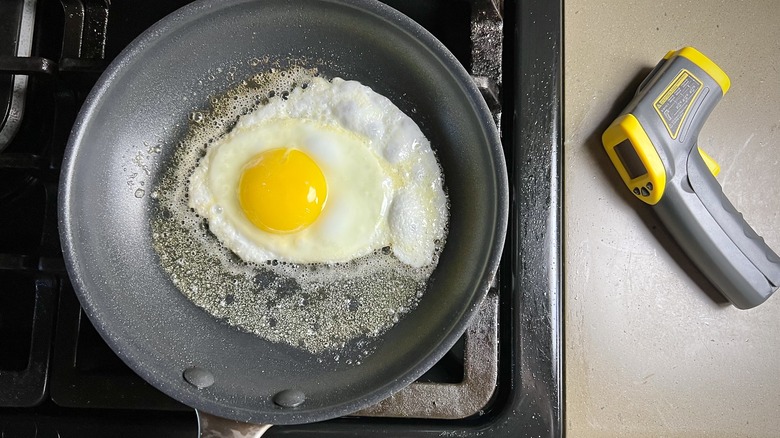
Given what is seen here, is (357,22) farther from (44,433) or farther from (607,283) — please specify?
(44,433)

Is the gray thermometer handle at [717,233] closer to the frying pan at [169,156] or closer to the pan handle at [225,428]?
the frying pan at [169,156]

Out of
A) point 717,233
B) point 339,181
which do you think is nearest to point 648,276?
point 717,233

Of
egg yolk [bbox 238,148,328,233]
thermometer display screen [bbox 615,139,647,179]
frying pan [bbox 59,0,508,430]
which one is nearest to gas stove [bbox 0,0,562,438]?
frying pan [bbox 59,0,508,430]

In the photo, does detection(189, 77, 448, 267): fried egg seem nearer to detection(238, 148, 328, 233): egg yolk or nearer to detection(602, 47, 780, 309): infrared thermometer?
detection(238, 148, 328, 233): egg yolk

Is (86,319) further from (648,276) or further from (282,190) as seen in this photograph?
(648,276)

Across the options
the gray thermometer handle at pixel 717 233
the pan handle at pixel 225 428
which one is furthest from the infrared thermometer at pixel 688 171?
the pan handle at pixel 225 428

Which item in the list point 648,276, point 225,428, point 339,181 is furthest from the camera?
point 648,276
